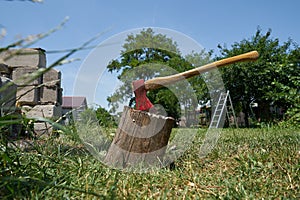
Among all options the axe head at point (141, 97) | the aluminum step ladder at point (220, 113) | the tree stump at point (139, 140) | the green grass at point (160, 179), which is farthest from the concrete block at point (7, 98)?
the aluminum step ladder at point (220, 113)

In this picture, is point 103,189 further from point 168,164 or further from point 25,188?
point 168,164

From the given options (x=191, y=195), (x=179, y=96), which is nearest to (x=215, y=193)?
(x=191, y=195)

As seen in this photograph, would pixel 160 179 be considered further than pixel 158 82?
No

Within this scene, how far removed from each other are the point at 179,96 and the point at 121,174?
15.8 ft

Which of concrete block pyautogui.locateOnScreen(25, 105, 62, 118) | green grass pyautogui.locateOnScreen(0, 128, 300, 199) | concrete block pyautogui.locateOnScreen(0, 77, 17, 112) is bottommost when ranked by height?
green grass pyautogui.locateOnScreen(0, 128, 300, 199)

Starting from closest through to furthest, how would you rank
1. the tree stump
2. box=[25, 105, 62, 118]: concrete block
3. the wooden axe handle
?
the tree stump, the wooden axe handle, box=[25, 105, 62, 118]: concrete block

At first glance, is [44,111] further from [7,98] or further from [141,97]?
[7,98]

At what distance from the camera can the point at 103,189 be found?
1239mm

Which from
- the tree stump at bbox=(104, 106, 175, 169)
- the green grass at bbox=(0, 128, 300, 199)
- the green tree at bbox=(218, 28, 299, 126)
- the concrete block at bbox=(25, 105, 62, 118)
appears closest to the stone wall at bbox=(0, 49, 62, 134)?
the concrete block at bbox=(25, 105, 62, 118)

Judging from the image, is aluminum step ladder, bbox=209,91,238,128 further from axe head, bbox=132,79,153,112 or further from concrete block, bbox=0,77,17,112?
concrete block, bbox=0,77,17,112

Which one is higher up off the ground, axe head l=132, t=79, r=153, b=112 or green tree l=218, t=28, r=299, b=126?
green tree l=218, t=28, r=299, b=126

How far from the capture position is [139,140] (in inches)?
76.9

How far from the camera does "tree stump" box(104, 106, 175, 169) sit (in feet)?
6.39

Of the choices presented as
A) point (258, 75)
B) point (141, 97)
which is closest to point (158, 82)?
point (141, 97)
